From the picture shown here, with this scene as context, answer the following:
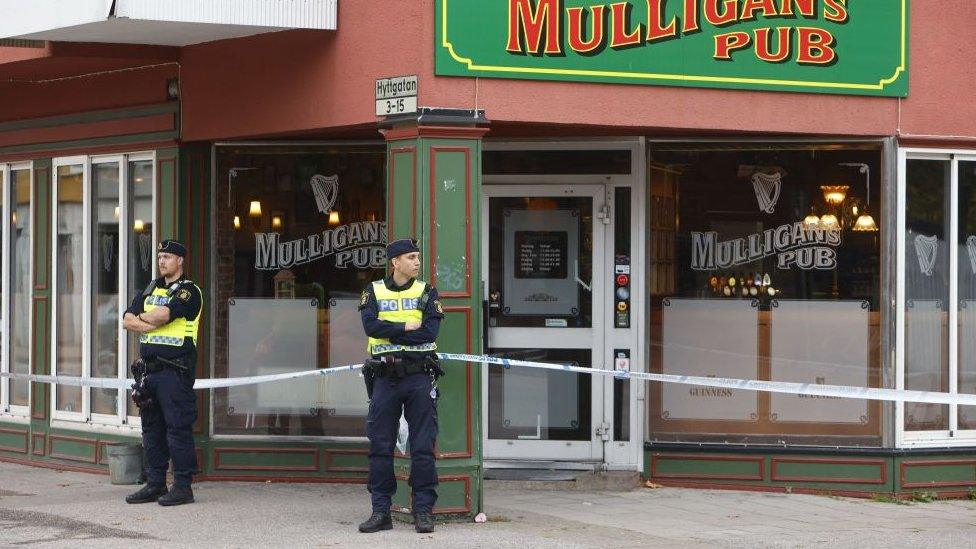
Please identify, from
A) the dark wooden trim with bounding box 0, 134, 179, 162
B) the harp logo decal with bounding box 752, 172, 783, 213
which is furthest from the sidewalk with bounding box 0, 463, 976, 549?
the dark wooden trim with bounding box 0, 134, 179, 162

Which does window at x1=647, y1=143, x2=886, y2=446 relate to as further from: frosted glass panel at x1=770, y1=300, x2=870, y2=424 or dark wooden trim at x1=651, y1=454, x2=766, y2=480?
dark wooden trim at x1=651, y1=454, x2=766, y2=480

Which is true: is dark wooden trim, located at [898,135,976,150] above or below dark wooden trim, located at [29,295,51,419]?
above

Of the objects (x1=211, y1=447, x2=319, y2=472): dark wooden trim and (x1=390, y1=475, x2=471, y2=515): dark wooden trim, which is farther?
(x1=211, y1=447, x2=319, y2=472): dark wooden trim

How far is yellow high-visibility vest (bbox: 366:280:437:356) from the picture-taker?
901 centimetres

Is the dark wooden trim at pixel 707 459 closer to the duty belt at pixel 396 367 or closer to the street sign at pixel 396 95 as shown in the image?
the duty belt at pixel 396 367

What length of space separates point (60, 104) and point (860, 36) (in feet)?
22.9

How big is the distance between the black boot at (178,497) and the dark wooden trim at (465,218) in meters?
2.63

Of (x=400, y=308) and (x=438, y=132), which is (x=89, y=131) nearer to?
(x=438, y=132)

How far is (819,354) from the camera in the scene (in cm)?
1108

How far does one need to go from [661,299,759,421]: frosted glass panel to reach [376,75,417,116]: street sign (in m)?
3.02

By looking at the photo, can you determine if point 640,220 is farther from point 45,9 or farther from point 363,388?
point 45,9

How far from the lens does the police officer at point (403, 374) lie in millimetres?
8984

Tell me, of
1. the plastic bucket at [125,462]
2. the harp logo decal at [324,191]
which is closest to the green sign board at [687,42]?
the harp logo decal at [324,191]

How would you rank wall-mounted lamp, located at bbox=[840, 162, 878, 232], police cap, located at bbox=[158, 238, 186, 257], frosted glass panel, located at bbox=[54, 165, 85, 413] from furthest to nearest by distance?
frosted glass panel, located at bbox=[54, 165, 85, 413] → wall-mounted lamp, located at bbox=[840, 162, 878, 232] → police cap, located at bbox=[158, 238, 186, 257]
